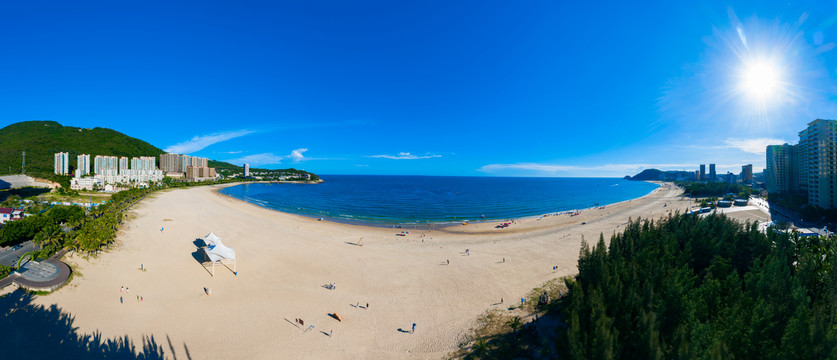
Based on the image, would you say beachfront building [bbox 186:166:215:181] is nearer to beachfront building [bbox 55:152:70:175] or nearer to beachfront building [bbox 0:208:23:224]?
beachfront building [bbox 55:152:70:175]

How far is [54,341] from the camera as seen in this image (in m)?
13.6

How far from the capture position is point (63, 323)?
14891 millimetres

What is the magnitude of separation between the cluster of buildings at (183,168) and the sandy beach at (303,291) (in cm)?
17194

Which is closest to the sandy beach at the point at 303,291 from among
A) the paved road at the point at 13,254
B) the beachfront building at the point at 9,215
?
the paved road at the point at 13,254

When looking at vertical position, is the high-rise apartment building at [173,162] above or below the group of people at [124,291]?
above

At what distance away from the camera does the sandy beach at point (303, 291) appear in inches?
557

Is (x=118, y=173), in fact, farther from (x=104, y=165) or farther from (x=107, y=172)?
(x=107, y=172)

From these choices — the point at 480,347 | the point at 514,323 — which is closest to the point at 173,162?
the point at 480,347

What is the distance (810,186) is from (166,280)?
264 feet

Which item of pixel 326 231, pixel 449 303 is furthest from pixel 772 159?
pixel 326 231

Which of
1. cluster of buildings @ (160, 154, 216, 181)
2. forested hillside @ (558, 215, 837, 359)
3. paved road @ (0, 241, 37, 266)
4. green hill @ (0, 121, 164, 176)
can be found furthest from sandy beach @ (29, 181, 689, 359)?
cluster of buildings @ (160, 154, 216, 181)

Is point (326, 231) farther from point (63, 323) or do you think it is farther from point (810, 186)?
point (810, 186)

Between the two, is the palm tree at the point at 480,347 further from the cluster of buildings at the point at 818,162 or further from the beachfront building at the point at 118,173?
the beachfront building at the point at 118,173

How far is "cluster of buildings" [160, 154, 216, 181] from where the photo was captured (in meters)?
174
